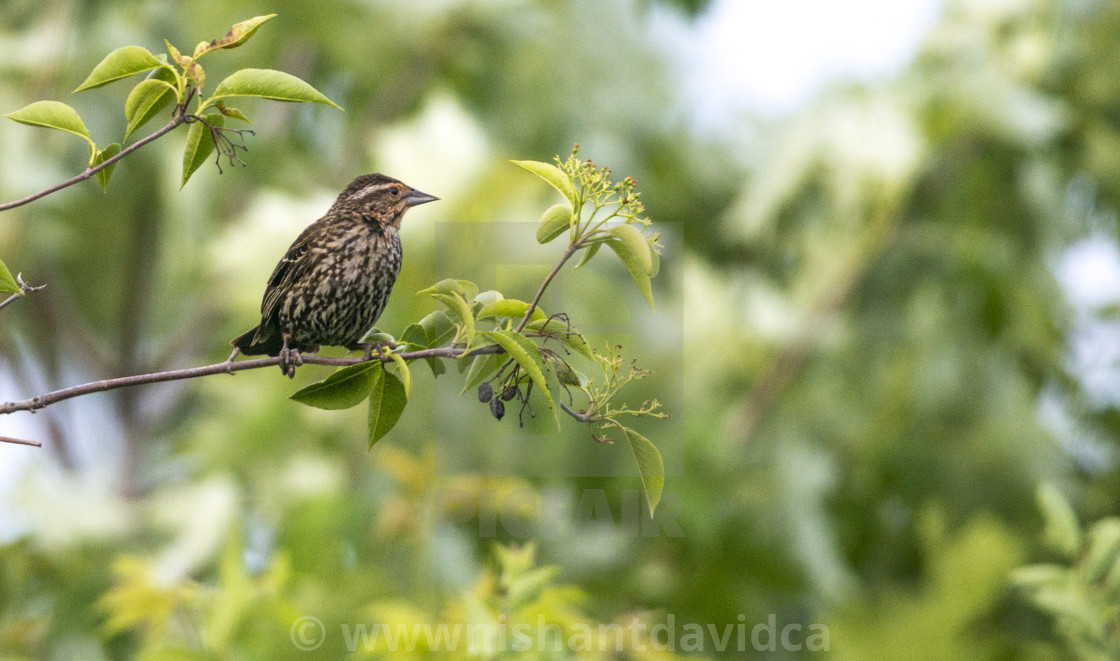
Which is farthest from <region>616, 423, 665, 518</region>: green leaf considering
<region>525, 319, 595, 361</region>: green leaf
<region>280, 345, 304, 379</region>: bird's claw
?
<region>280, 345, 304, 379</region>: bird's claw

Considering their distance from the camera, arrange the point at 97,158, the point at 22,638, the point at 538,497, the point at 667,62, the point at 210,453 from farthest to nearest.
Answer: the point at 667,62 → the point at 210,453 → the point at 538,497 → the point at 22,638 → the point at 97,158

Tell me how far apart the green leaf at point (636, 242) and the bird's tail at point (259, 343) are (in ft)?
1.27

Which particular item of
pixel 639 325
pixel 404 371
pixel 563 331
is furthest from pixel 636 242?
pixel 639 325

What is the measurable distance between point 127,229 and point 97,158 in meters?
5.59

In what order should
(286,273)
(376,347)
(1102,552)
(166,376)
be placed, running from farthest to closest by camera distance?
1. (1102,552)
2. (286,273)
3. (376,347)
4. (166,376)

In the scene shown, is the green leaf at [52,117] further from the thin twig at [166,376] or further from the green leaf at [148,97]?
the thin twig at [166,376]

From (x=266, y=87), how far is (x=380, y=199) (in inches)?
8.7

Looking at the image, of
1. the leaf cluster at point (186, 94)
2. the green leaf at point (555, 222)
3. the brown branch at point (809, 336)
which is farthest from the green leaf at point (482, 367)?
the brown branch at point (809, 336)

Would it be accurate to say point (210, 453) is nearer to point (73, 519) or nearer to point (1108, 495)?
point (73, 519)

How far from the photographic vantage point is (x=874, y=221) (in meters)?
4.59

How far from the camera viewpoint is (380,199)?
3.39ft

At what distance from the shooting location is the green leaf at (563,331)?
3.03ft

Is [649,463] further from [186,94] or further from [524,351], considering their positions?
[186,94]

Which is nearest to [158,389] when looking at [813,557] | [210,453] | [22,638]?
[210,453]
